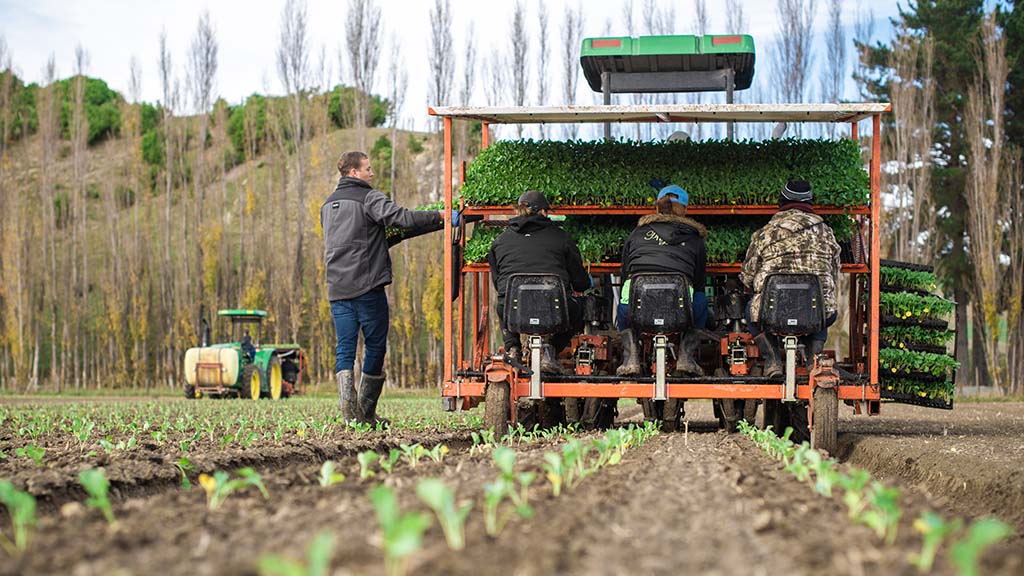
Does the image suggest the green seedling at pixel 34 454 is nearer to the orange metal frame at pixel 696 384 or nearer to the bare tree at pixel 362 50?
the orange metal frame at pixel 696 384

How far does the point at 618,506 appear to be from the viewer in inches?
158

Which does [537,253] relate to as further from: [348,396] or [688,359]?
[348,396]

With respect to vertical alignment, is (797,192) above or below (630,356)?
above

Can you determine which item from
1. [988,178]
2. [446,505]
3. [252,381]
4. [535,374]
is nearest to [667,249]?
[535,374]

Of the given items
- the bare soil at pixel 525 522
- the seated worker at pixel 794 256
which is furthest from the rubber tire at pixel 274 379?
the bare soil at pixel 525 522

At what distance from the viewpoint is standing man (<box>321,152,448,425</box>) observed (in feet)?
30.6

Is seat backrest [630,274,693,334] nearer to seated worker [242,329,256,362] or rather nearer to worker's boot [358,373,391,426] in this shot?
worker's boot [358,373,391,426]

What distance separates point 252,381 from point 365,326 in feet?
53.8

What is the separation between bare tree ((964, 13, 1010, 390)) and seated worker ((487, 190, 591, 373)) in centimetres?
2275

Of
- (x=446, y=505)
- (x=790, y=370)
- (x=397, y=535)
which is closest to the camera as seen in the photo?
(x=397, y=535)

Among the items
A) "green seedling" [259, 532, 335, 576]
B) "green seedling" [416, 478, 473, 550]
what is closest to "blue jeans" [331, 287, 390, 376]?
"green seedling" [416, 478, 473, 550]

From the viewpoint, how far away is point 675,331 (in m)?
8.52

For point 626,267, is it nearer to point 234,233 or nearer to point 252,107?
point 252,107

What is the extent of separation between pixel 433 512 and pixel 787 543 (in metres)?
1.13
